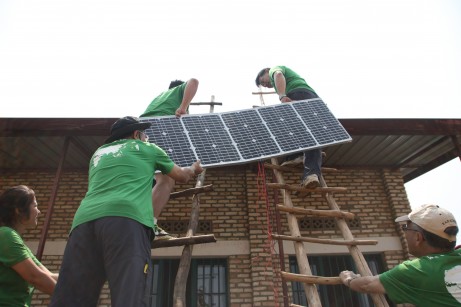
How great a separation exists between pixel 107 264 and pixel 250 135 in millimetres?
2642

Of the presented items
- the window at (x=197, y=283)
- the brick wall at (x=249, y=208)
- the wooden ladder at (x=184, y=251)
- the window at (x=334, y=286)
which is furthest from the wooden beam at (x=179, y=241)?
the window at (x=334, y=286)

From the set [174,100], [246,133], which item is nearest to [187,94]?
[174,100]

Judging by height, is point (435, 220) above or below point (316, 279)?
above

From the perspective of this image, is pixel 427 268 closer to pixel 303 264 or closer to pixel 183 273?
pixel 303 264

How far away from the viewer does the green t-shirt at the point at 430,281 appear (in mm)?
1996

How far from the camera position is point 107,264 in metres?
1.95

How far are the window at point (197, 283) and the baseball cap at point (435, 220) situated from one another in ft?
16.7

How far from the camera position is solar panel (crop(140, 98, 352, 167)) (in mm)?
3773

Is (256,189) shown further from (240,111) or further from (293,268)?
(240,111)

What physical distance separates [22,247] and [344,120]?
5641mm

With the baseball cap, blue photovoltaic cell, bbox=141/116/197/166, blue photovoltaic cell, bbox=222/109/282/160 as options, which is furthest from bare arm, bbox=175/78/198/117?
the baseball cap

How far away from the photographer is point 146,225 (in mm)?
2143

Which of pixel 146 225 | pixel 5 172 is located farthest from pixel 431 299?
pixel 5 172

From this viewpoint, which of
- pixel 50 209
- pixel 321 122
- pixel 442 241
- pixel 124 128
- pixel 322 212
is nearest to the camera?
pixel 442 241
